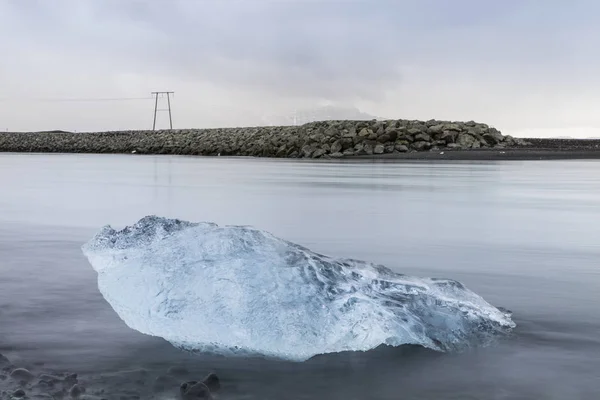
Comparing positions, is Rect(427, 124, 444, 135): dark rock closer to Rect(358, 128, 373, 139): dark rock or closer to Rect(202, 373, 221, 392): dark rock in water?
Rect(358, 128, 373, 139): dark rock

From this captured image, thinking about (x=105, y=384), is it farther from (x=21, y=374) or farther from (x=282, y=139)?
(x=282, y=139)

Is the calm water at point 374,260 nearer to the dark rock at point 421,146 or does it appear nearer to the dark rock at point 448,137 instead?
the dark rock at point 421,146

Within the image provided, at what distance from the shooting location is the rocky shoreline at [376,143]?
102 feet

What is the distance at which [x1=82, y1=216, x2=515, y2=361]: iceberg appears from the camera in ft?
9.50

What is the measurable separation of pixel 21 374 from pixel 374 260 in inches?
141

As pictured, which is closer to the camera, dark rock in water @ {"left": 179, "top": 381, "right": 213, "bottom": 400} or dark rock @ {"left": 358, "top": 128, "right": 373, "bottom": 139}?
dark rock in water @ {"left": 179, "top": 381, "right": 213, "bottom": 400}

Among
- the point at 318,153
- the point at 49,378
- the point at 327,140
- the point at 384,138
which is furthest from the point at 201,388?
the point at 327,140

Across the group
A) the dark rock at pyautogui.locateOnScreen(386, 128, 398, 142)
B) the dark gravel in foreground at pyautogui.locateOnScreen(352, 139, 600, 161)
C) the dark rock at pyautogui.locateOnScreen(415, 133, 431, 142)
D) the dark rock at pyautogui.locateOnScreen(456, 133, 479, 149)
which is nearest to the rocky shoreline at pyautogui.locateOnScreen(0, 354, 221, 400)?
the dark gravel in foreground at pyautogui.locateOnScreen(352, 139, 600, 161)

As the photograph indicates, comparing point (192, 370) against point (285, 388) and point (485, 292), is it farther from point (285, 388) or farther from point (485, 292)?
point (485, 292)

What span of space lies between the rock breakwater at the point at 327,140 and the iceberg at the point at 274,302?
27.6 metres

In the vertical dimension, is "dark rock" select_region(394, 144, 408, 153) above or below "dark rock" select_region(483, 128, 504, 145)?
below

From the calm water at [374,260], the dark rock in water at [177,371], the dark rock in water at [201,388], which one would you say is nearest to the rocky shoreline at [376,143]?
the calm water at [374,260]

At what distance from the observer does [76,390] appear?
2.44 m

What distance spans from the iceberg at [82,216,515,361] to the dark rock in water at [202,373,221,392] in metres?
0.29
